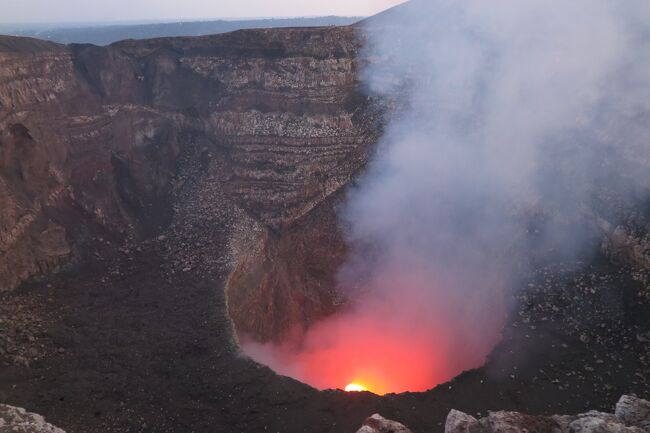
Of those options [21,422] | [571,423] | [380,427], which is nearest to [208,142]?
[21,422]

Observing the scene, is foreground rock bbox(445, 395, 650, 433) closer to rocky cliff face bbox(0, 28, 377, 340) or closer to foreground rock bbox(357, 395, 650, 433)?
foreground rock bbox(357, 395, 650, 433)

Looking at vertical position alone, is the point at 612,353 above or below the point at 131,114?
below

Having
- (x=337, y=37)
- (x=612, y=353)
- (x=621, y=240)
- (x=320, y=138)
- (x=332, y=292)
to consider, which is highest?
(x=337, y=37)

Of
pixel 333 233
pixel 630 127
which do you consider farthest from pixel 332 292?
pixel 630 127

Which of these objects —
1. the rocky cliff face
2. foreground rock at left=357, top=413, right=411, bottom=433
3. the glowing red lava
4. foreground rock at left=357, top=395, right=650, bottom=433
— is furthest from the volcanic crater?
foreground rock at left=357, top=395, right=650, bottom=433

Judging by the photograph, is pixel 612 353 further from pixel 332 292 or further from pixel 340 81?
pixel 340 81

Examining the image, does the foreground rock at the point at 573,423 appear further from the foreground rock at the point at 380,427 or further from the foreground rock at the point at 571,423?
the foreground rock at the point at 380,427
